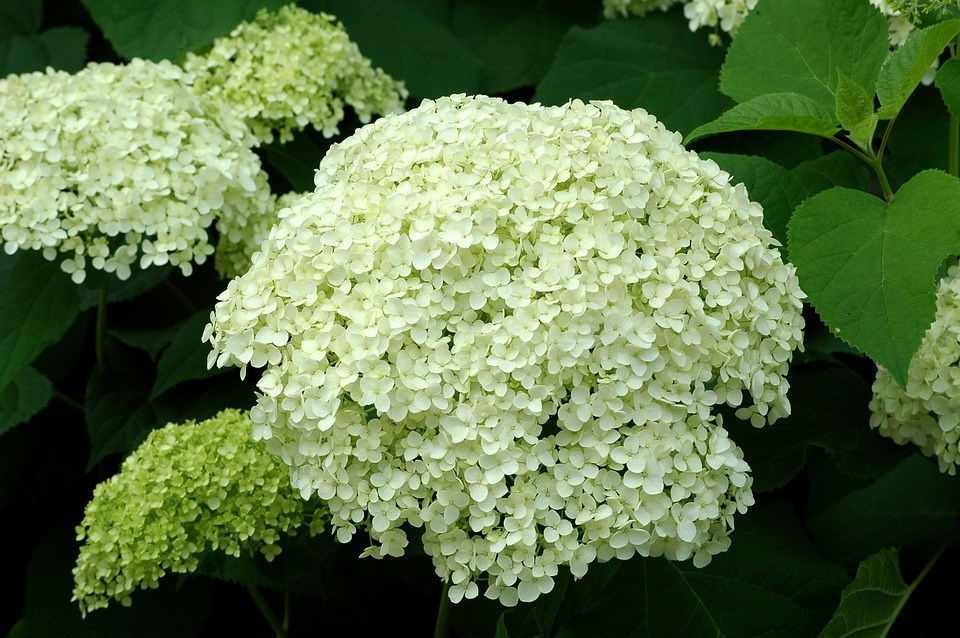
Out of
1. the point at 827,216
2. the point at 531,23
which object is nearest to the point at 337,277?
the point at 827,216

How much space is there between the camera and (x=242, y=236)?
5.87ft

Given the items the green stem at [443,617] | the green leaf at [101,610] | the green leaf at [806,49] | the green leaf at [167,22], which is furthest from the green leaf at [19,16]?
the green stem at [443,617]

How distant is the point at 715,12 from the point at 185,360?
125 cm

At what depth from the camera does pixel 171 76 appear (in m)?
1.80

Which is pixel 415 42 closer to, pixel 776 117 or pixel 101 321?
pixel 101 321

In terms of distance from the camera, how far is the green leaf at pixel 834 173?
5.19 feet

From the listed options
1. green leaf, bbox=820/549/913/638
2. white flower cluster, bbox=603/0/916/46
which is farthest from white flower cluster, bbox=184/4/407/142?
green leaf, bbox=820/549/913/638

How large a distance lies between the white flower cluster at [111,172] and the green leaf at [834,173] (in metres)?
0.96

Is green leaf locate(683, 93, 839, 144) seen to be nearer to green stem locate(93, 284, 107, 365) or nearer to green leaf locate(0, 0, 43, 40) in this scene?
green stem locate(93, 284, 107, 365)

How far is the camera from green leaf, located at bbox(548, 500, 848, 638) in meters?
1.33

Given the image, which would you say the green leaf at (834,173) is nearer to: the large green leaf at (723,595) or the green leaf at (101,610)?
the large green leaf at (723,595)

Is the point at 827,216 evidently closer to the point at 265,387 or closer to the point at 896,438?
the point at 896,438

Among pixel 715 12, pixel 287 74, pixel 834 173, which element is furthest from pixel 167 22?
pixel 834 173

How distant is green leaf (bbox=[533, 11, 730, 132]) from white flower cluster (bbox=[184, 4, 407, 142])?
406 millimetres
